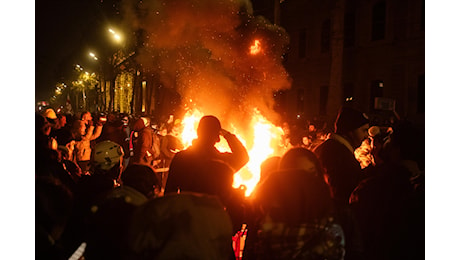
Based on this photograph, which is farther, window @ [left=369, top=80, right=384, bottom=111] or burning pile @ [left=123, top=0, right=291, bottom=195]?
window @ [left=369, top=80, right=384, bottom=111]

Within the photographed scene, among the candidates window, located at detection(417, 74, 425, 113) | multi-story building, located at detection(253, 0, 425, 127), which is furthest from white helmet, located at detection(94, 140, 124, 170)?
window, located at detection(417, 74, 425, 113)

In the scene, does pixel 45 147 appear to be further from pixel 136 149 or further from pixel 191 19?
pixel 136 149

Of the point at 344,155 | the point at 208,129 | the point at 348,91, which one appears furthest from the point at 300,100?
the point at 208,129

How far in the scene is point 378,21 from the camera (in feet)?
66.3

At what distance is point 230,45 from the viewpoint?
8125 millimetres

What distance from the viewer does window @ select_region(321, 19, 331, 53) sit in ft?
75.4

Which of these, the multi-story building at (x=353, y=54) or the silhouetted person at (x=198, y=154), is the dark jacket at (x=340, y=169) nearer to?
the silhouetted person at (x=198, y=154)

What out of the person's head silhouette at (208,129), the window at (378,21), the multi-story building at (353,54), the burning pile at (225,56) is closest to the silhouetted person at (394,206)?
the person's head silhouette at (208,129)

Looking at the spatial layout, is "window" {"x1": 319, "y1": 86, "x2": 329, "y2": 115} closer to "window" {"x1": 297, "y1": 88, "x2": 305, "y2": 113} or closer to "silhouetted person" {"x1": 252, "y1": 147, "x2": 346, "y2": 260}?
"window" {"x1": 297, "y1": 88, "x2": 305, "y2": 113}

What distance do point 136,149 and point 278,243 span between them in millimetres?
7393

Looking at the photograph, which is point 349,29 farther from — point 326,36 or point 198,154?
point 198,154

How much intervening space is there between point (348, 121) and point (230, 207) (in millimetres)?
2001

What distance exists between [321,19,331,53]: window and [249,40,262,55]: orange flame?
1559cm
